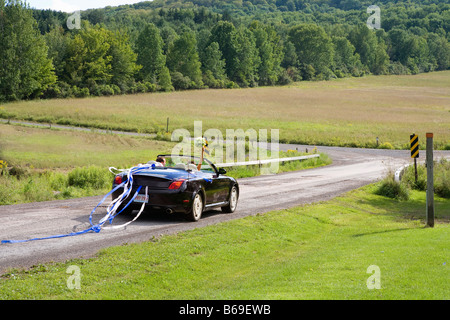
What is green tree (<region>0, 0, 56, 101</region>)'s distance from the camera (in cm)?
7875

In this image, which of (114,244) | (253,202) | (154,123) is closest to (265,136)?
(154,123)

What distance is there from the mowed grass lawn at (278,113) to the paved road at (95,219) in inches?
1293

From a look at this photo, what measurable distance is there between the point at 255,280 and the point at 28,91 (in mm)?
81797

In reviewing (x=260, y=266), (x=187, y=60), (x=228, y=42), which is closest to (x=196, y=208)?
(x=260, y=266)

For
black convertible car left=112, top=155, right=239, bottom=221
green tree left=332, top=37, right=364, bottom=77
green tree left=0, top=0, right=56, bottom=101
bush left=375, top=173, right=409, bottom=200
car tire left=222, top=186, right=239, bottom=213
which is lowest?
bush left=375, top=173, right=409, bottom=200

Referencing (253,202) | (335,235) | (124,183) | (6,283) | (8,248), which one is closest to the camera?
(6,283)

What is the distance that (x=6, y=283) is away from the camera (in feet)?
23.6

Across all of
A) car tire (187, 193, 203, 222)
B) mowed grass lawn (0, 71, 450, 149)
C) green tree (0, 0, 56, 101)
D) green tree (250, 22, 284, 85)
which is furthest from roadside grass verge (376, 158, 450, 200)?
green tree (250, 22, 284, 85)

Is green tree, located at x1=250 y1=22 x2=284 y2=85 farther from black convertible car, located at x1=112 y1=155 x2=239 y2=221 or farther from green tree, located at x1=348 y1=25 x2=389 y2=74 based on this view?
→ black convertible car, located at x1=112 y1=155 x2=239 y2=221

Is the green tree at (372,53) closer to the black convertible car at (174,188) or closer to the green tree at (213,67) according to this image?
the green tree at (213,67)

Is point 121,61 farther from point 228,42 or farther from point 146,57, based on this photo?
point 228,42

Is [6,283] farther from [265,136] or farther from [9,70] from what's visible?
[9,70]

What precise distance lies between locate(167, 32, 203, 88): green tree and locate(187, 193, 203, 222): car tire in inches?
4137

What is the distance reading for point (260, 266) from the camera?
31.4ft
